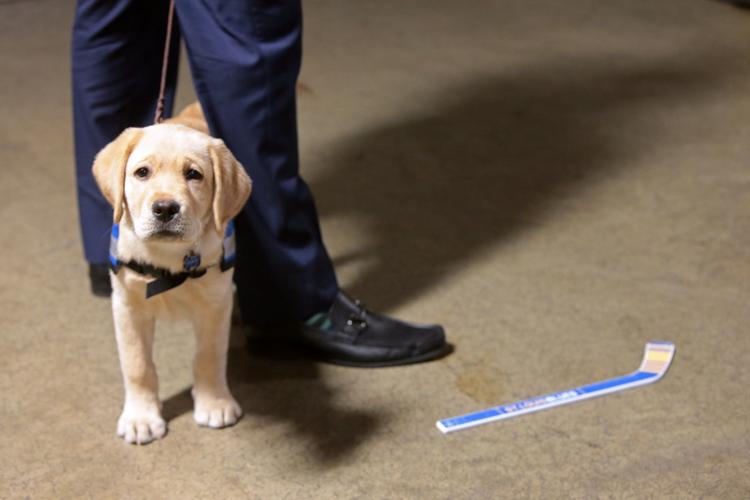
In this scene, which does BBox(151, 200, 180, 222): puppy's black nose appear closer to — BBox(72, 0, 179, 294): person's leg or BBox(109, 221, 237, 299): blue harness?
BBox(109, 221, 237, 299): blue harness

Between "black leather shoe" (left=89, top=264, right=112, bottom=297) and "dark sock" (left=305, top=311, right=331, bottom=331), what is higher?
"dark sock" (left=305, top=311, right=331, bottom=331)

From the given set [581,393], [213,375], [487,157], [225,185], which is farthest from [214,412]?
[487,157]

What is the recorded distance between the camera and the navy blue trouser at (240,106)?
1591mm

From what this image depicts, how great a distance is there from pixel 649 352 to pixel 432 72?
5.04 ft

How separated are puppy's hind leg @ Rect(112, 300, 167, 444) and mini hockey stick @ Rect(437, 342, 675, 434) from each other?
0.44 meters

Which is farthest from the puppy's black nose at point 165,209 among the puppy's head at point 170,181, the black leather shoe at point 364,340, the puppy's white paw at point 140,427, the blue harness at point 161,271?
the black leather shoe at point 364,340

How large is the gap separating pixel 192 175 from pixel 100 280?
69cm

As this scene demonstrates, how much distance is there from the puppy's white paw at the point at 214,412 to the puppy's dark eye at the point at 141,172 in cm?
43

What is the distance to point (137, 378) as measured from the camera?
5.22ft

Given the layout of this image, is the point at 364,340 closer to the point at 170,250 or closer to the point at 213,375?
the point at 213,375

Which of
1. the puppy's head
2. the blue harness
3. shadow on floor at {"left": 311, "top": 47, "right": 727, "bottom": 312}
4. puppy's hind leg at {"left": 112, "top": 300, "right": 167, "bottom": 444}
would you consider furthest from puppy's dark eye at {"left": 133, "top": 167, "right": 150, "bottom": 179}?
shadow on floor at {"left": 311, "top": 47, "right": 727, "bottom": 312}

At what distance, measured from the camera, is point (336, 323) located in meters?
1.83

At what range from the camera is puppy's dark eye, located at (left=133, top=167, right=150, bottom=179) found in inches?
52.8

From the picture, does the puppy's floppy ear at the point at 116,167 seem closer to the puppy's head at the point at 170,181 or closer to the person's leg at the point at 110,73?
the puppy's head at the point at 170,181
